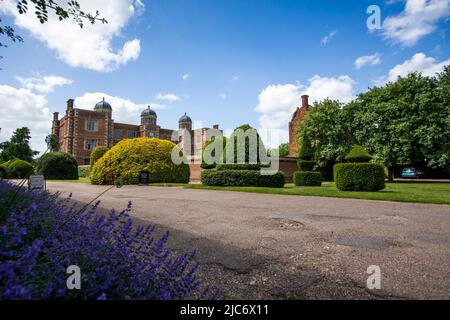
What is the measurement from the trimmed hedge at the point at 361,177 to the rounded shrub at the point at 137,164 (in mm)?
13464

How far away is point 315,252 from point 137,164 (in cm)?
1982

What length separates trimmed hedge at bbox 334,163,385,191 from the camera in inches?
573

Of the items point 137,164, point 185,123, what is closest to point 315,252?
point 137,164

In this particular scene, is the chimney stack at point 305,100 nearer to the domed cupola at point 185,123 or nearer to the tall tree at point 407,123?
the tall tree at point 407,123

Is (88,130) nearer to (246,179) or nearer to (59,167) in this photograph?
(59,167)

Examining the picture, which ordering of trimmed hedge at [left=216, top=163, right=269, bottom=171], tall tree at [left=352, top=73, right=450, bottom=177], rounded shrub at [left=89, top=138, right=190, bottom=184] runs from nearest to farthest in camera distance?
trimmed hedge at [left=216, top=163, right=269, bottom=171] < rounded shrub at [left=89, top=138, right=190, bottom=184] < tall tree at [left=352, top=73, right=450, bottom=177]

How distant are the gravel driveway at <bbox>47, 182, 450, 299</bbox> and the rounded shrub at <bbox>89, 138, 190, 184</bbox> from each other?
50.4 feet

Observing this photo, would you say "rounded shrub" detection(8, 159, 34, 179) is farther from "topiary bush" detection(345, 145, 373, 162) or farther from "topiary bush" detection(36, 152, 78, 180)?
"topiary bush" detection(36, 152, 78, 180)

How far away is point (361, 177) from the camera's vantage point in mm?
14773

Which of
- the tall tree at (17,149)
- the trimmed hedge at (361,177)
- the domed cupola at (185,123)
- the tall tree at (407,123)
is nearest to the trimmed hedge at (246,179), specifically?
the trimmed hedge at (361,177)

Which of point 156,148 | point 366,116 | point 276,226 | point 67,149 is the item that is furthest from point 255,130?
point 67,149

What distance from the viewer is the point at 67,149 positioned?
162ft

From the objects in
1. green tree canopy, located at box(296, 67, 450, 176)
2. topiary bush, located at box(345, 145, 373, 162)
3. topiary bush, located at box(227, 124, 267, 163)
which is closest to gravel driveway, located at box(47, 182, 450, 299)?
topiary bush, located at box(345, 145, 373, 162)
